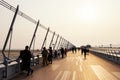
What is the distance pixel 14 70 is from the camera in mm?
15867

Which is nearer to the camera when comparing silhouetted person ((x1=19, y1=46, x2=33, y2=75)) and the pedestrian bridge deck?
the pedestrian bridge deck

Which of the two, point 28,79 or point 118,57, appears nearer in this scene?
point 28,79

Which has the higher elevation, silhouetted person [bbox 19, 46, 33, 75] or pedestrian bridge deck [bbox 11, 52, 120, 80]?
silhouetted person [bbox 19, 46, 33, 75]

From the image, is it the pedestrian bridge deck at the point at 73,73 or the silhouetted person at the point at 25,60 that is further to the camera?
the silhouetted person at the point at 25,60

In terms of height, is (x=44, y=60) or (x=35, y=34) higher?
(x=35, y=34)

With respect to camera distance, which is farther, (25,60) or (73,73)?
(73,73)

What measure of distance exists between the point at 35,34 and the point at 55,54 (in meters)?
21.2

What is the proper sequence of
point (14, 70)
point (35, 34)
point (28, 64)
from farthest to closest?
point (35, 34) → point (28, 64) → point (14, 70)

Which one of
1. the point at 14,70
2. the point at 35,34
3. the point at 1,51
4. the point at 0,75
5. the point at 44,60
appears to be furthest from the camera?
the point at 44,60

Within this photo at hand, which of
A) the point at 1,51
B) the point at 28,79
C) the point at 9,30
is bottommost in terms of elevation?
the point at 28,79

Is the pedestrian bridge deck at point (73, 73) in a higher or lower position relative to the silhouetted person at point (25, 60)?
lower

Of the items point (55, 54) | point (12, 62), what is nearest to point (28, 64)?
point (12, 62)

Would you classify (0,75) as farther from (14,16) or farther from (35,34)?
(35,34)

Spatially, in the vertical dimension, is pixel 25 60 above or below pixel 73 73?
above
